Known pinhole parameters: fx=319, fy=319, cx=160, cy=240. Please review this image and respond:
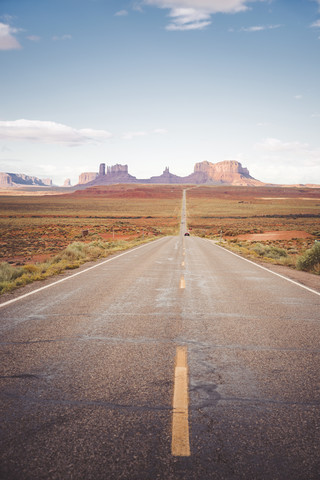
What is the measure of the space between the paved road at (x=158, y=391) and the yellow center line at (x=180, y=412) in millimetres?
14

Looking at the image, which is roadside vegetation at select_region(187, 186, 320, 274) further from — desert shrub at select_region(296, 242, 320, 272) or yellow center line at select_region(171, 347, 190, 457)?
yellow center line at select_region(171, 347, 190, 457)

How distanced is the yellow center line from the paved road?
0.01 meters

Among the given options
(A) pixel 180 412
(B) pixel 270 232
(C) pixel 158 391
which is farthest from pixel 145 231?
(A) pixel 180 412

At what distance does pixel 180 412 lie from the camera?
301 centimetres

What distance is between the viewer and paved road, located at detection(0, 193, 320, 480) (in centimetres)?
240

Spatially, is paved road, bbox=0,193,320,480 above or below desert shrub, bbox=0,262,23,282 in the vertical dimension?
above

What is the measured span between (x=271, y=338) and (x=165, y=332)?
5.68 ft

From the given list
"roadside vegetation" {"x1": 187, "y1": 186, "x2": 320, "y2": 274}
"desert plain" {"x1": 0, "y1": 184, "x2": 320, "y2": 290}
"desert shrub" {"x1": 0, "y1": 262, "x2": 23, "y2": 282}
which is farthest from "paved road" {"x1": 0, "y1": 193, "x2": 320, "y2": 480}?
"desert plain" {"x1": 0, "y1": 184, "x2": 320, "y2": 290}

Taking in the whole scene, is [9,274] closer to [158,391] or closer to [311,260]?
[158,391]

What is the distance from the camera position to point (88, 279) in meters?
10.8

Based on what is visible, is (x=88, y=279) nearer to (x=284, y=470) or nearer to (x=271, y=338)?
(x=271, y=338)

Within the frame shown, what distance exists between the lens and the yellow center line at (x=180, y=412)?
252cm

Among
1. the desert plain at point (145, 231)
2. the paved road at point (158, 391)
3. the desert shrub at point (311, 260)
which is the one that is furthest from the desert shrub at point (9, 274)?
the desert shrub at point (311, 260)

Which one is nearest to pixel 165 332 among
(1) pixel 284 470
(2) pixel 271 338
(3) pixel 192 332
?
(3) pixel 192 332
